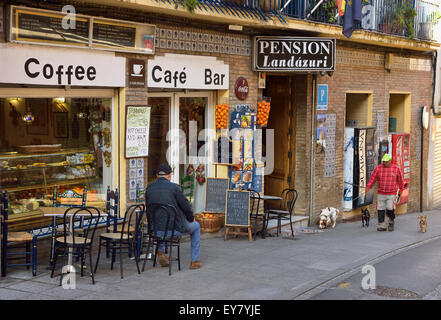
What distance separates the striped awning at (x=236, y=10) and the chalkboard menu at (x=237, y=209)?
3325 millimetres

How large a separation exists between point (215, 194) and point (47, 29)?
487 cm

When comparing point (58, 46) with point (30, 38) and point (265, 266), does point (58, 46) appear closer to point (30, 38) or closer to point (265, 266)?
point (30, 38)

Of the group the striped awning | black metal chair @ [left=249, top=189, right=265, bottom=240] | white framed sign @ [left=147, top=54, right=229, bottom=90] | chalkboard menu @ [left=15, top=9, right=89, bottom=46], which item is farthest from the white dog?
chalkboard menu @ [left=15, top=9, right=89, bottom=46]

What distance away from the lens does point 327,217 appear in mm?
15312

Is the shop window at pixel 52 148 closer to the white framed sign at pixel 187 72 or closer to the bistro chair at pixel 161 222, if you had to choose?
the white framed sign at pixel 187 72

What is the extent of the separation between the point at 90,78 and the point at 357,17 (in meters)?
6.59

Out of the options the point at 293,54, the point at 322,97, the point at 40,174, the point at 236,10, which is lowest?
the point at 40,174

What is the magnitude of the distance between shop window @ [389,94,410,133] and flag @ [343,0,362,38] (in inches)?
251

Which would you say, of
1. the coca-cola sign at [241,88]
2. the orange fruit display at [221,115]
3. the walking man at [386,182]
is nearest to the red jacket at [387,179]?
the walking man at [386,182]

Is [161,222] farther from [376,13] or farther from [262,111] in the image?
[376,13]

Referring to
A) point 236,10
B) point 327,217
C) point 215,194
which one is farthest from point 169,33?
point 327,217

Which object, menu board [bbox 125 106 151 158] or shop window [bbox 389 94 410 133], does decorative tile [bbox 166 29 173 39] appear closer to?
menu board [bbox 125 106 151 158]

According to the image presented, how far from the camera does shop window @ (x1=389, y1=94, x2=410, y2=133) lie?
65.6 ft

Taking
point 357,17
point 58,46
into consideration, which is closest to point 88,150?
point 58,46
